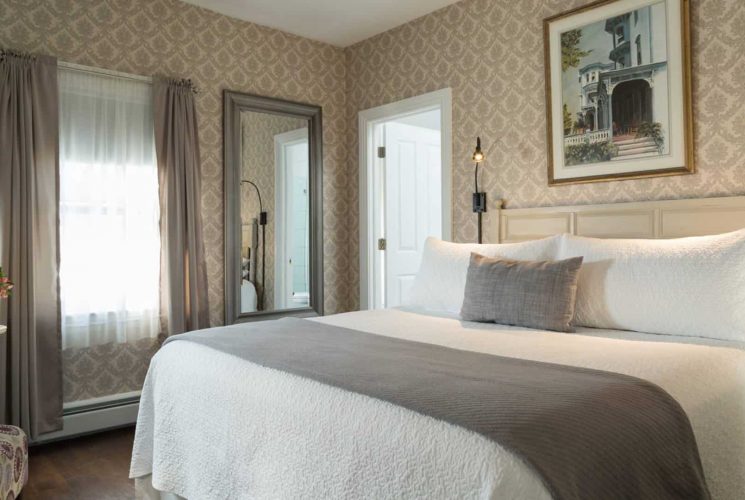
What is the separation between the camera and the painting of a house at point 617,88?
271 cm

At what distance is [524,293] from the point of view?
2.36m

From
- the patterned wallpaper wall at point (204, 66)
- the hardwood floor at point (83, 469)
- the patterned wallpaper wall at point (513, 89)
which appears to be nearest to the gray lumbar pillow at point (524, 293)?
the patterned wallpaper wall at point (513, 89)

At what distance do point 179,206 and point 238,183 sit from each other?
0.50 metres

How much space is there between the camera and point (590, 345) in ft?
6.33

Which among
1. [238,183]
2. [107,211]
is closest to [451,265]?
[238,183]

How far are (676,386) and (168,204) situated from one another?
283 centimetres

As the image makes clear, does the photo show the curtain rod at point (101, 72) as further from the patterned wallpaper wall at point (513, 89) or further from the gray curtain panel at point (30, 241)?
the patterned wallpaper wall at point (513, 89)

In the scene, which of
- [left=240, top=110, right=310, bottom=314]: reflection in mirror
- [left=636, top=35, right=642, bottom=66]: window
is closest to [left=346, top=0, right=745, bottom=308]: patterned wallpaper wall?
[left=636, top=35, right=642, bottom=66]: window

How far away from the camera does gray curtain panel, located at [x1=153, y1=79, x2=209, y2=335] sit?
3.37m

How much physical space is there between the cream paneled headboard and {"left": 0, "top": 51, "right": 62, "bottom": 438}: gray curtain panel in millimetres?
2535

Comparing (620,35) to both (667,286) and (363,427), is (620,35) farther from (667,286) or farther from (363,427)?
(363,427)

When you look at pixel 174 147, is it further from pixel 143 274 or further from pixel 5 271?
pixel 5 271

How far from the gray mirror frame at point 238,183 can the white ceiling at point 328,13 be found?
0.53 m

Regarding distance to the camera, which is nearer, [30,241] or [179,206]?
[30,241]
